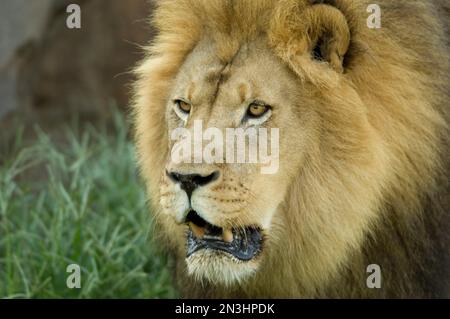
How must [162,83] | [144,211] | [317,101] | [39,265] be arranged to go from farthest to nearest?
[144,211] → [39,265] → [162,83] → [317,101]

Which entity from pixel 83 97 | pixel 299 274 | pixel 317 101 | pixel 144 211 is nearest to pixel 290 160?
pixel 317 101

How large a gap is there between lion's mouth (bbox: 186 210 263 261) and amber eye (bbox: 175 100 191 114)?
60cm

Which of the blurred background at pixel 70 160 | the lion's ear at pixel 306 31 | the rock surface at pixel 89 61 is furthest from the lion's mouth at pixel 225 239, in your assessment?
the rock surface at pixel 89 61

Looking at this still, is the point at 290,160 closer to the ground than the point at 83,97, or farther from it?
closer to the ground

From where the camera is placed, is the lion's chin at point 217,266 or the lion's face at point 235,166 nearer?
the lion's face at point 235,166

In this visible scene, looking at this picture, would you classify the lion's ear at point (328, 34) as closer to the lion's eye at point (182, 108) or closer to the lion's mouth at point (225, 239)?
the lion's eye at point (182, 108)

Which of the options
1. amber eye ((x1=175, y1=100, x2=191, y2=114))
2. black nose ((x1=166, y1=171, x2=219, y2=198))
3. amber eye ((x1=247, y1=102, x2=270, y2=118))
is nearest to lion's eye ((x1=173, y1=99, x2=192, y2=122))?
amber eye ((x1=175, y1=100, x2=191, y2=114))

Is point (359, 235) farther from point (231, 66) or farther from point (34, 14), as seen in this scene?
point (34, 14)

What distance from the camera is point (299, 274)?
465cm

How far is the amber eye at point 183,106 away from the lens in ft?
14.9

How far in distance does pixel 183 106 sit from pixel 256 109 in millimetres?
428

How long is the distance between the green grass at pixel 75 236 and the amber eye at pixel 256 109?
1632mm

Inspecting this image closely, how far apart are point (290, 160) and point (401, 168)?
0.59m

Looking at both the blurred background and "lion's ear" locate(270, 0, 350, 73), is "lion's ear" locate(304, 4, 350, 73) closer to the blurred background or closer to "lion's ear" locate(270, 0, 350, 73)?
"lion's ear" locate(270, 0, 350, 73)
